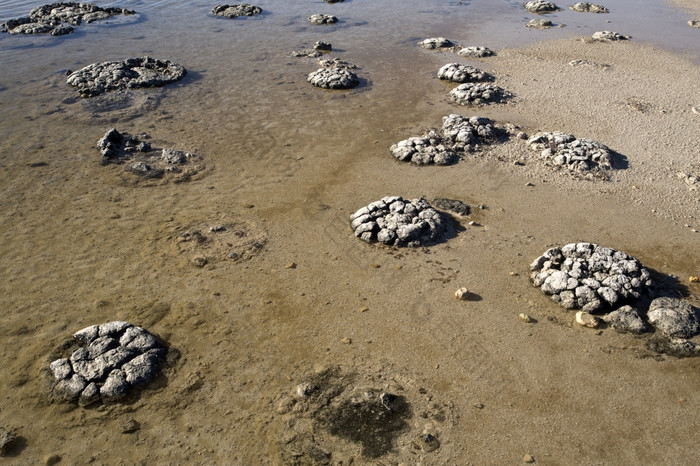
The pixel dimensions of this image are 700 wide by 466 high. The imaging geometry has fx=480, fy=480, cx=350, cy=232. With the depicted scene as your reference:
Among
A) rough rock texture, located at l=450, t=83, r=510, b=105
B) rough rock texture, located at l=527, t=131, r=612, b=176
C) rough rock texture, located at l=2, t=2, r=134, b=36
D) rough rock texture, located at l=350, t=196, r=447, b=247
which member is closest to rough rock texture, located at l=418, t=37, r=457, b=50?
rough rock texture, located at l=450, t=83, r=510, b=105

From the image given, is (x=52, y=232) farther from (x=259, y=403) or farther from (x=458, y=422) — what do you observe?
(x=458, y=422)

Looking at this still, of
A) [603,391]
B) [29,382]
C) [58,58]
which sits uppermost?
[58,58]

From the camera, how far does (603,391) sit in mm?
7062

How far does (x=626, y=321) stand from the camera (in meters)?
7.96

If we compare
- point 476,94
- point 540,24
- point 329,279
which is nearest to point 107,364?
point 329,279

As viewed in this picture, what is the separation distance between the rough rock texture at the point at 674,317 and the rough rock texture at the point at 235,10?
23257mm

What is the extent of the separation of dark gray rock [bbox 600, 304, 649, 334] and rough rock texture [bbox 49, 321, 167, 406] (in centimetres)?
734

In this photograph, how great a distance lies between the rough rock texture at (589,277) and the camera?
831 centimetres

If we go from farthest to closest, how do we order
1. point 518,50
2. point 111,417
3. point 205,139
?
point 518,50 < point 205,139 < point 111,417

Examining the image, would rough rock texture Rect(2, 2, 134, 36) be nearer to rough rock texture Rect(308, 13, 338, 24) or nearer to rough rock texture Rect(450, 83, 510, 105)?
rough rock texture Rect(308, 13, 338, 24)

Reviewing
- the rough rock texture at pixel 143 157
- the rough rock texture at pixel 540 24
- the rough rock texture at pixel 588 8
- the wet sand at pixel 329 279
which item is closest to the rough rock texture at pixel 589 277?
the wet sand at pixel 329 279

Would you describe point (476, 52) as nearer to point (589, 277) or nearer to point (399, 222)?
point (399, 222)

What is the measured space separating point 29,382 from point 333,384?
4431 mm

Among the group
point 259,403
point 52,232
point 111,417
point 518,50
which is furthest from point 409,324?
point 518,50
